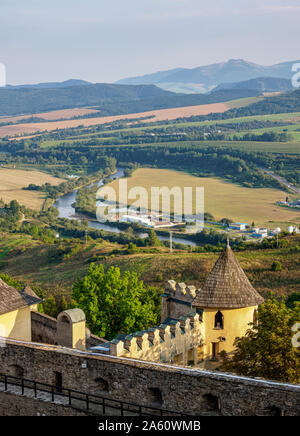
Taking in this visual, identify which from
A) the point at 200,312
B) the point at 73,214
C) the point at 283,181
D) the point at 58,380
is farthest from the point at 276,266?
the point at 283,181

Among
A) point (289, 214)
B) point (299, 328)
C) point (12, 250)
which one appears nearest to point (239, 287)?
point (299, 328)

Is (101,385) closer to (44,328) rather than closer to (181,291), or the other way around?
(181,291)

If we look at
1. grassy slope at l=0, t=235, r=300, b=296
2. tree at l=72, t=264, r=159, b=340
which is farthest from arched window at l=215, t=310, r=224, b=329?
grassy slope at l=0, t=235, r=300, b=296

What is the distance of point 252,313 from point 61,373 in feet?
28.5

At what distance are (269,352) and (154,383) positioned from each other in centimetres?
472

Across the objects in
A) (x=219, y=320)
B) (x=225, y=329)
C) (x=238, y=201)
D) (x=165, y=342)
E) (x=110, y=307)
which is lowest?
(x=238, y=201)

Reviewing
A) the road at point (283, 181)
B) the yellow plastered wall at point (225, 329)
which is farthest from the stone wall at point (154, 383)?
the road at point (283, 181)

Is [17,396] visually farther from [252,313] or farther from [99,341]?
[252,313]

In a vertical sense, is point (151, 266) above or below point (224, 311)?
below

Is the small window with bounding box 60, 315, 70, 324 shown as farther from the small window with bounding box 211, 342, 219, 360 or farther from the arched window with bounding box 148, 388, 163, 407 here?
the small window with bounding box 211, 342, 219, 360

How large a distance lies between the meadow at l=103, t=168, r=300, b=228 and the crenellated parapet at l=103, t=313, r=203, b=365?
10629cm

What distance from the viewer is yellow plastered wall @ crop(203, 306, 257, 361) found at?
82.4ft

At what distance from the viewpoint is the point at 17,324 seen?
27.0m

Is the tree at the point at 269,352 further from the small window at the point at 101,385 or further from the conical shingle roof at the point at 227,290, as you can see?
the small window at the point at 101,385
